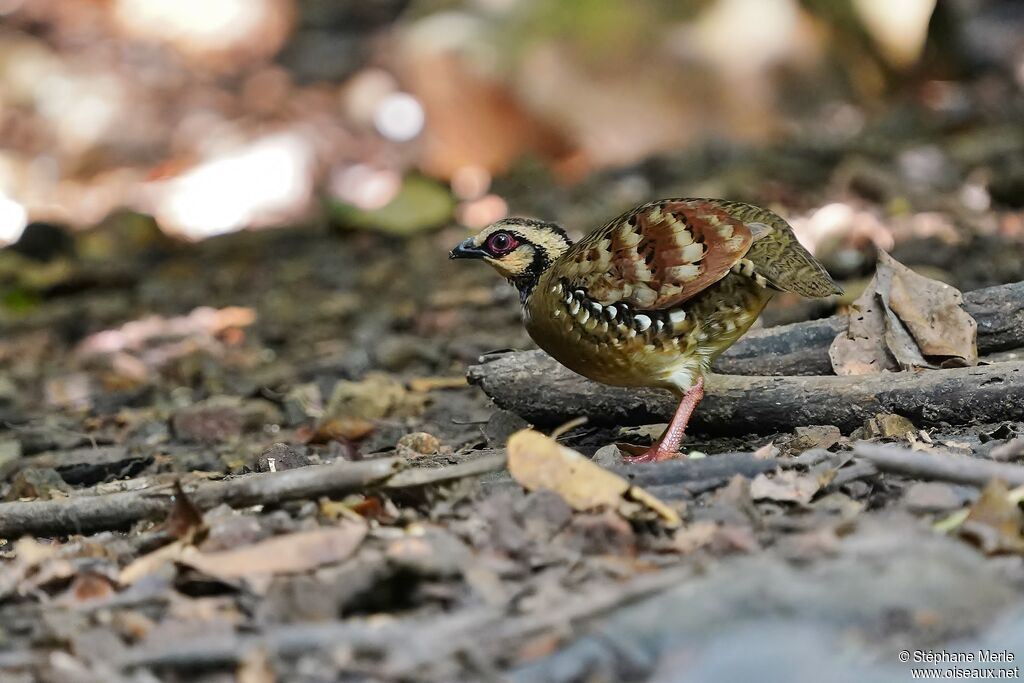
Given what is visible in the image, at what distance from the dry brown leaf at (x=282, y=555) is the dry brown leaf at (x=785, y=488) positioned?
105 cm

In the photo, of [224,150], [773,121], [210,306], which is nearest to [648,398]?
[210,306]

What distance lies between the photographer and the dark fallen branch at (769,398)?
→ 4.06 meters

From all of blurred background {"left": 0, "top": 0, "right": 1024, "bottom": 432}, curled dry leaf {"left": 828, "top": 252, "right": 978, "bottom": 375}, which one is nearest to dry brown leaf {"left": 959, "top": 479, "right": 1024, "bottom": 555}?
curled dry leaf {"left": 828, "top": 252, "right": 978, "bottom": 375}

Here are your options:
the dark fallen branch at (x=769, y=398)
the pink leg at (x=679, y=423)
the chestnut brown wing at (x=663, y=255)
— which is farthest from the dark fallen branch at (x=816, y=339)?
the chestnut brown wing at (x=663, y=255)

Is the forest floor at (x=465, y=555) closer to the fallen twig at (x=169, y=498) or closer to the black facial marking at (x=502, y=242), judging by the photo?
the fallen twig at (x=169, y=498)

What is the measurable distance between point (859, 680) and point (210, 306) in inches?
259

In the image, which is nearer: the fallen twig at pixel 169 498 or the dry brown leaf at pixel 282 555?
the dry brown leaf at pixel 282 555

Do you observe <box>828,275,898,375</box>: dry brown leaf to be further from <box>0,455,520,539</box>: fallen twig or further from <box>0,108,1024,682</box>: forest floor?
<box>0,455,520,539</box>: fallen twig

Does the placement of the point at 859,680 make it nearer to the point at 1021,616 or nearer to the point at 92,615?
the point at 1021,616

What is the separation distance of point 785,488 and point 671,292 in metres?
0.98

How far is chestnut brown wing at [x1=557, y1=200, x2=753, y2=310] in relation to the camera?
13.8 ft

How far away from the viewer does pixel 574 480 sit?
3367mm

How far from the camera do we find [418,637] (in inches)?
108

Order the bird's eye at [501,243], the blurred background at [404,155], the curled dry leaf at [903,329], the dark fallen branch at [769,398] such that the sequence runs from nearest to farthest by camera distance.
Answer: the dark fallen branch at [769,398] < the curled dry leaf at [903,329] < the bird's eye at [501,243] < the blurred background at [404,155]
